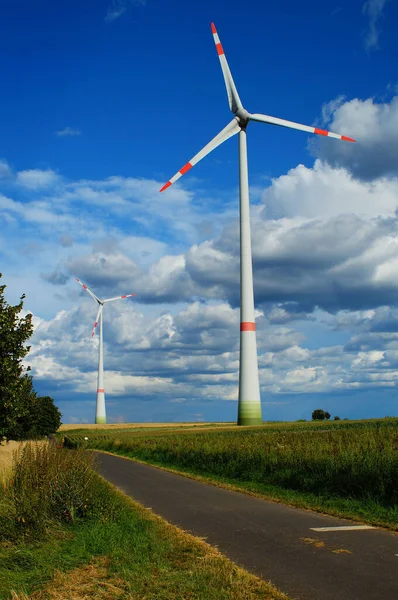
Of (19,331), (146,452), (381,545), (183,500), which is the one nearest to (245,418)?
(146,452)

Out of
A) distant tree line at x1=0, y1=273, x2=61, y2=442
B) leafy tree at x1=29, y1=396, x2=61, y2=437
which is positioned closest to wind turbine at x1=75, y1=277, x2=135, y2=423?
leafy tree at x1=29, y1=396, x2=61, y2=437

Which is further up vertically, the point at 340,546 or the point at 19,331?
the point at 19,331

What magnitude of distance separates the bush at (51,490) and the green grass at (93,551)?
0.02 metres

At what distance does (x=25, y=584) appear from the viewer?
30.4ft

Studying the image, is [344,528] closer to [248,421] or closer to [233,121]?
[248,421]

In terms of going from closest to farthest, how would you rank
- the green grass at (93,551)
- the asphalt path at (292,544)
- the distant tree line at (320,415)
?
the green grass at (93,551)
the asphalt path at (292,544)
the distant tree line at (320,415)

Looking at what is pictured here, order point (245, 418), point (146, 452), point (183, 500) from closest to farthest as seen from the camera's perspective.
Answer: point (183, 500) < point (146, 452) < point (245, 418)

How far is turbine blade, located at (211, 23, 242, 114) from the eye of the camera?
202ft

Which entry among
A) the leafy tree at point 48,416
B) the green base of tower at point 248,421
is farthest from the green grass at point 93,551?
the leafy tree at point 48,416

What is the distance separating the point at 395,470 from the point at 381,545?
5.48 m

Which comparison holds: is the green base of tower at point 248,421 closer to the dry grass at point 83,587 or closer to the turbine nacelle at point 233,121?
the turbine nacelle at point 233,121

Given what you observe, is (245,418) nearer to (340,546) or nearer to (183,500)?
(183,500)

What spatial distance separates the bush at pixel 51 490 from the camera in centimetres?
1296

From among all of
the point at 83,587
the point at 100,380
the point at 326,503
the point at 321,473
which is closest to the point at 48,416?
the point at 100,380
